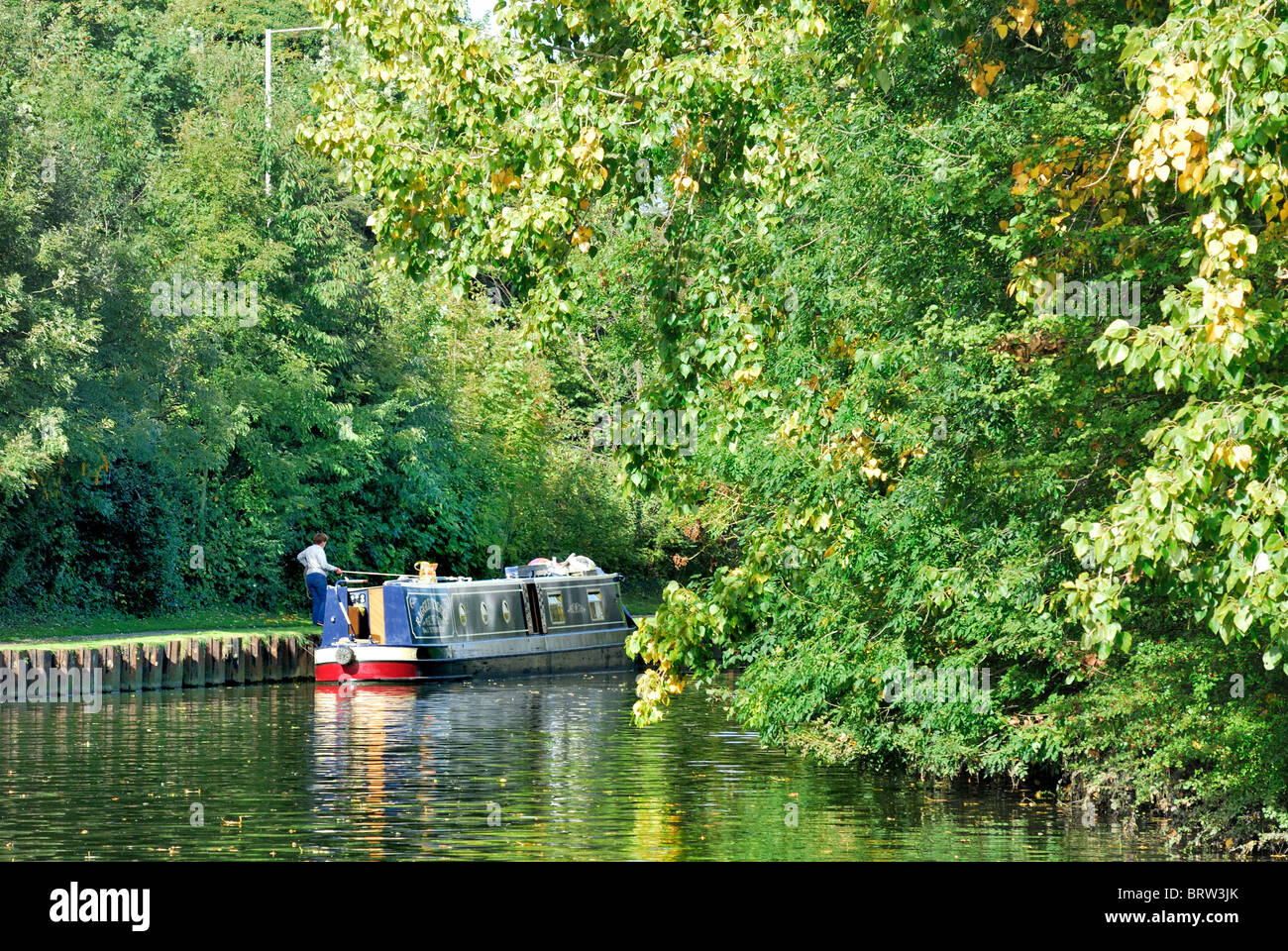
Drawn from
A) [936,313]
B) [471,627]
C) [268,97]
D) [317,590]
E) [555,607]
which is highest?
[268,97]

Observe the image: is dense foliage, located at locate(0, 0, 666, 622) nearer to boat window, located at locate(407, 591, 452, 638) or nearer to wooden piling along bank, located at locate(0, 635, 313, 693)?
wooden piling along bank, located at locate(0, 635, 313, 693)

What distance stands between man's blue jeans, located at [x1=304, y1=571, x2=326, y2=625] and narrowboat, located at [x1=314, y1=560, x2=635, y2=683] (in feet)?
1.40

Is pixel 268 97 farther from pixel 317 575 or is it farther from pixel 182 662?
pixel 182 662

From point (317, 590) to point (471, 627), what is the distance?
3.12m

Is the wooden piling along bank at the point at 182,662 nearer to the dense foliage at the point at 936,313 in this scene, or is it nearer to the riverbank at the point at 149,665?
the riverbank at the point at 149,665

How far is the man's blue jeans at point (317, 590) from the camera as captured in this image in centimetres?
3406

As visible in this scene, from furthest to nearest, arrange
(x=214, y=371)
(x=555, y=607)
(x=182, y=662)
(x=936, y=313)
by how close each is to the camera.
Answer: (x=214, y=371) → (x=555, y=607) → (x=182, y=662) → (x=936, y=313)

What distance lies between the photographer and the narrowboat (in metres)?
32.4

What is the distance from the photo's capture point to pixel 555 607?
37.1 meters

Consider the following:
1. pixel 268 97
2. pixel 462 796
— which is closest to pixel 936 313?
pixel 462 796

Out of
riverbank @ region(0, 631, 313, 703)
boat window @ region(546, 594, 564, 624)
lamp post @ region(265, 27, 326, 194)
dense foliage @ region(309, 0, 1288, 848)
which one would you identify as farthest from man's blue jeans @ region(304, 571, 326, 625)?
dense foliage @ region(309, 0, 1288, 848)

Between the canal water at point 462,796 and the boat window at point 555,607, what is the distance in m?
10.9

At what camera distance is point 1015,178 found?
14281 millimetres
